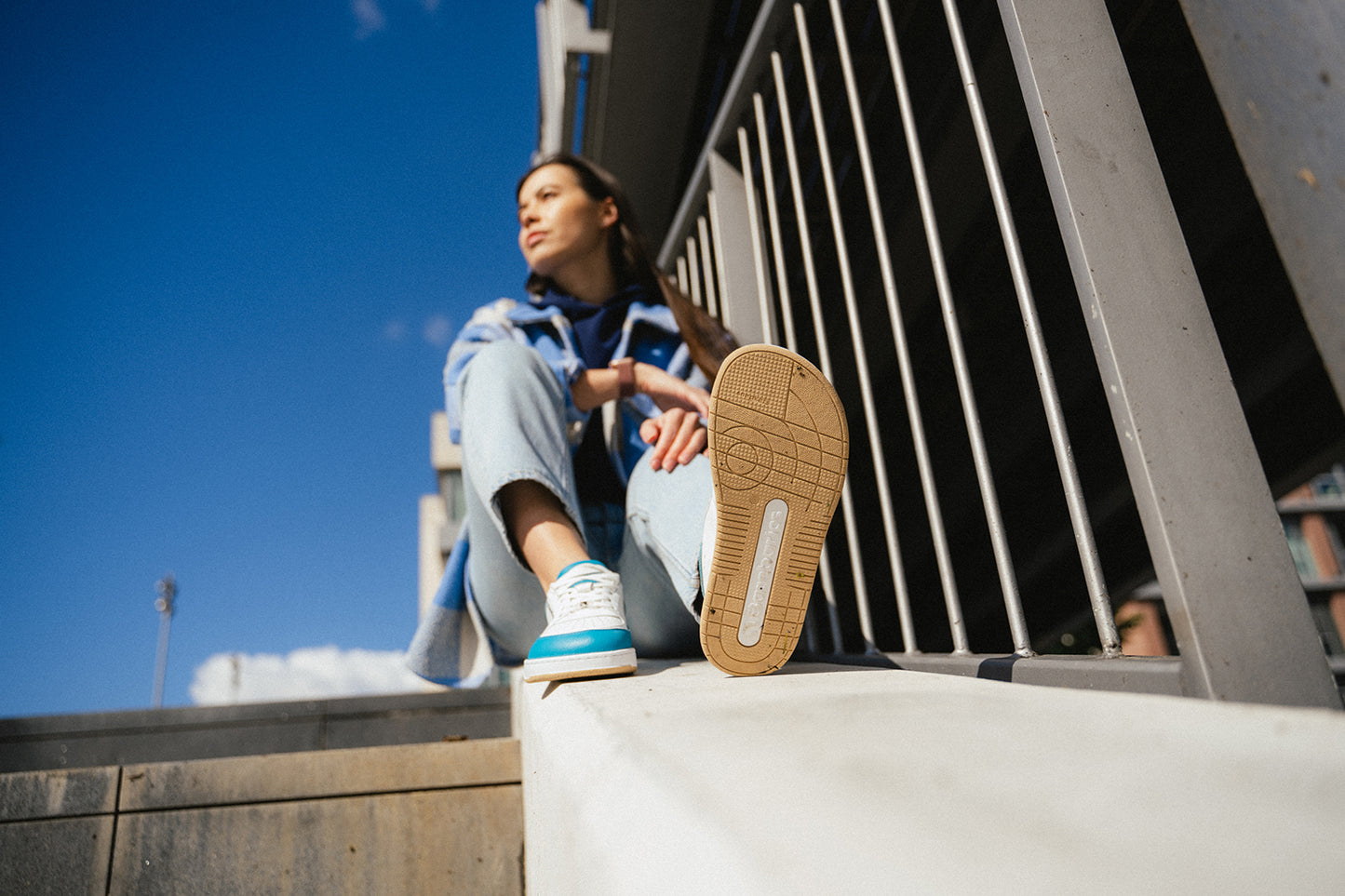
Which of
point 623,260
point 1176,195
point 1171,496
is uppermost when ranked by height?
point 1176,195

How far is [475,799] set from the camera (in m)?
1.07

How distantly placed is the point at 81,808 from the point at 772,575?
0.96 metres

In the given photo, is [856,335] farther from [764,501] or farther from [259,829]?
[259,829]

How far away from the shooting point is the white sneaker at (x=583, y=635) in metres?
0.88

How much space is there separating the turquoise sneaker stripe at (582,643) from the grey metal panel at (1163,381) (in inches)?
22.1

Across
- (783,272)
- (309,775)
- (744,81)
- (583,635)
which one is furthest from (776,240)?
(309,775)

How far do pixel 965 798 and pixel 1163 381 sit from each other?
489 mm

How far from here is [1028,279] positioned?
871 millimetres

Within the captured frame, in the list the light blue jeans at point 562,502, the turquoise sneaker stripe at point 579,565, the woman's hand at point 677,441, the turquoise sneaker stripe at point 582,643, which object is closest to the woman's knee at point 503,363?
the light blue jeans at point 562,502

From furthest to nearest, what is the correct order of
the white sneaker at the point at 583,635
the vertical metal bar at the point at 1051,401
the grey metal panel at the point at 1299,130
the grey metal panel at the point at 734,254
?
the grey metal panel at the point at 734,254 → the white sneaker at the point at 583,635 → the vertical metal bar at the point at 1051,401 → the grey metal panel at the point at 1299,130

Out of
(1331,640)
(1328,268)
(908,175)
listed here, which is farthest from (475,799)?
(1331,640)

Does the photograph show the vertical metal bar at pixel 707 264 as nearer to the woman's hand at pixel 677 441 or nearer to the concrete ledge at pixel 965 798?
the woman's hand at pixel 677 441

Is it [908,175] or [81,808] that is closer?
[81,808]

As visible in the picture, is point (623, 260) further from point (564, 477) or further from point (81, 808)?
point (81, 808)
